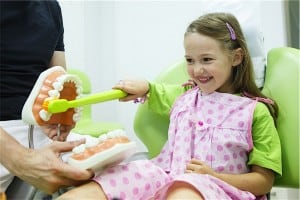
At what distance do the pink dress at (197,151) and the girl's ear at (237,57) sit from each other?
3.1 inches

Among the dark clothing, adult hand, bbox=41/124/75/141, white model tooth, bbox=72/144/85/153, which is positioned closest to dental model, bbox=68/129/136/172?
white model tooth, bbox=72/144/85/153

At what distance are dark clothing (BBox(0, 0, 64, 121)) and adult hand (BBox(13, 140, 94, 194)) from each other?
183 millimetres

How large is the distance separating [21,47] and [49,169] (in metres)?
0.27

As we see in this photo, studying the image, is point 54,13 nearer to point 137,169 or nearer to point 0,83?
point 0,83

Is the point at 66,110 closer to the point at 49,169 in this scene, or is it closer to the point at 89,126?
the point at 49,169

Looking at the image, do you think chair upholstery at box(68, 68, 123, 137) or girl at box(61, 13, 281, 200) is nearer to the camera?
girl at box(61, 13, 281, 200)

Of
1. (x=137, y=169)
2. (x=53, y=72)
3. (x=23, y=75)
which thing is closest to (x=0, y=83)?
(x=23, y=75)

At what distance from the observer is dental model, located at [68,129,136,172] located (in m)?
0.52

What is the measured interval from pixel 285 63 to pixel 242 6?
221 mm

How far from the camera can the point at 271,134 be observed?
72 cm

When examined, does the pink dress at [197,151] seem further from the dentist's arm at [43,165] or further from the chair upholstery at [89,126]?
the chair upholstery at [89,126]

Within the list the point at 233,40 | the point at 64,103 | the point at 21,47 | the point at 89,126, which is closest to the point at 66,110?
the point at 64,103

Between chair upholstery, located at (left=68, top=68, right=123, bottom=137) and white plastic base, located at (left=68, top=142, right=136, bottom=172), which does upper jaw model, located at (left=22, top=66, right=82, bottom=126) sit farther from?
chair upholstery, located at (left=68, top=68, right=123, bottom=137)

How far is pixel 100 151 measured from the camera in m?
0.52
